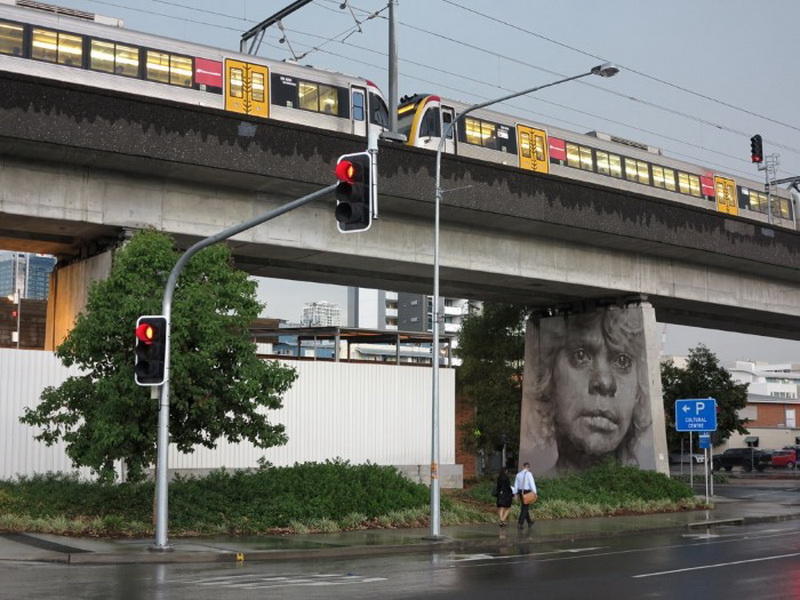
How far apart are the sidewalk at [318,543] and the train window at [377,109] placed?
47.5 feet

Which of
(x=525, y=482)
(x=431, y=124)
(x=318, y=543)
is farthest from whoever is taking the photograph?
(x=431, y=124)

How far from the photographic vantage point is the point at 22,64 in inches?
1072

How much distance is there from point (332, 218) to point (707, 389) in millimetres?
44450

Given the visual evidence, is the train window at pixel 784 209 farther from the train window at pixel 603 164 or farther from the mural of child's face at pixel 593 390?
the mural of child's face at pixel 593 390

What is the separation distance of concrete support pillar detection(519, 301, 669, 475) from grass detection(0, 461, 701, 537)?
1009 centimetres

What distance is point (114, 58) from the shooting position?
28797mm

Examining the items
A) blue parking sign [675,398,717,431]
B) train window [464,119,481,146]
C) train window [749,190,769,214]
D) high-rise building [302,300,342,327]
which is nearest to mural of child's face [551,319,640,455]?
blue parking sign [675,398,717,431]

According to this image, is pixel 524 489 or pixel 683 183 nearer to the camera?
pixel 524 489

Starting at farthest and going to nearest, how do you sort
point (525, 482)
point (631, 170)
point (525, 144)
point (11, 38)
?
point (631, 170)
point (525, 144)
point (11, 38)
point (525, 482)

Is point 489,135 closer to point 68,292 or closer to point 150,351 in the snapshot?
point 68,292

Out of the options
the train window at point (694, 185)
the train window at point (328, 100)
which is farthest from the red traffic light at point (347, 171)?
the train window at point (694, 185)

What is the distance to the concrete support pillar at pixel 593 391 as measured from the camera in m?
39.2

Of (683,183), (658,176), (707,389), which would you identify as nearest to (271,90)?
(658,176)

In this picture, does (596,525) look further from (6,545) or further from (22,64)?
(22,64)
